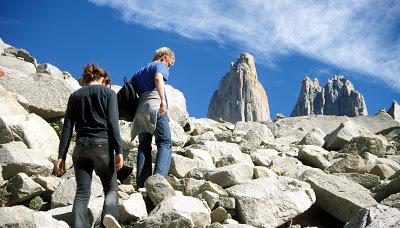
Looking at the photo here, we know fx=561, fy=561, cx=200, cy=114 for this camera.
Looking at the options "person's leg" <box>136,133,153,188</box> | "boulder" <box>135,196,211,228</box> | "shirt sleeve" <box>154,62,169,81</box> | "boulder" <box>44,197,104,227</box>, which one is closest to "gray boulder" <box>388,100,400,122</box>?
"shirt sleeve" <box>154,62,169,81</box>

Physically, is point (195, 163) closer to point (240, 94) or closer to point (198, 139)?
point (198, 139)

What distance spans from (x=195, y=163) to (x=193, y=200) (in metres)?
3.42

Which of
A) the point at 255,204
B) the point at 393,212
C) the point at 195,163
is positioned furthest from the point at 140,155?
the point at 393,212

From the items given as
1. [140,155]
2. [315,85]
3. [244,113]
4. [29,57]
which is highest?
[315,85]

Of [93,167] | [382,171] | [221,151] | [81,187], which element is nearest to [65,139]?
[93,167]

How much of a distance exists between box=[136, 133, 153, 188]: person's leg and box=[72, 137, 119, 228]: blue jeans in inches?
89.0

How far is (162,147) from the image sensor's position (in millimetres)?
9508

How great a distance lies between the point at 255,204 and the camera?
320 inches

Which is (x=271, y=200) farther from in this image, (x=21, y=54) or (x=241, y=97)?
(x=241, y=97)

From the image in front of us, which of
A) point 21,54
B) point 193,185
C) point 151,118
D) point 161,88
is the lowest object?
point 193,185

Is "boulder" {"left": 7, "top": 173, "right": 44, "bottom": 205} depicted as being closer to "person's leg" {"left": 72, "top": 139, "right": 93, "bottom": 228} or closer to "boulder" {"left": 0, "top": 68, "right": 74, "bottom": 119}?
"person's leg" {"left": 72, "top": 139, "right": 93, "bottom": 228}

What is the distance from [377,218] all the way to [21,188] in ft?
17.7

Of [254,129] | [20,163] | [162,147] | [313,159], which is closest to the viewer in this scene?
[20,163]

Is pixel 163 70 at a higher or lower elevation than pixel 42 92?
lower
